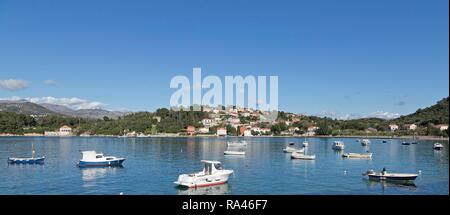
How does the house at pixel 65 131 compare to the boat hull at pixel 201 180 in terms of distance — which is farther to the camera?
the house at pixel 65 131

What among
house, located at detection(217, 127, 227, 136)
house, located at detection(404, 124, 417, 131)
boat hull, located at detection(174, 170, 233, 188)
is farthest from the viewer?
house, located at detection(217, 127, 227, 136)

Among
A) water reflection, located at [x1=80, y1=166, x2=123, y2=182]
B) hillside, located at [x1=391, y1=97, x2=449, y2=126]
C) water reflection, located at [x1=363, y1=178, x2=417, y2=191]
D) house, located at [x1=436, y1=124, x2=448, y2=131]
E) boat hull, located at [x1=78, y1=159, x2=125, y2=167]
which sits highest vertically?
hillside, located at [x1=391, y1=97, x2=449, y2=126]

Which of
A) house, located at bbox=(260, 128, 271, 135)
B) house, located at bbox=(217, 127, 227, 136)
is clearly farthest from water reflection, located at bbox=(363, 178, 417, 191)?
house, located at bbox=(260, 128, 271, 135)

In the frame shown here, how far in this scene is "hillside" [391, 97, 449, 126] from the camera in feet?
250

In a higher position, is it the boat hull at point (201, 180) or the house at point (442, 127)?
the house at point (442, 127)

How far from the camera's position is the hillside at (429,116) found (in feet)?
250

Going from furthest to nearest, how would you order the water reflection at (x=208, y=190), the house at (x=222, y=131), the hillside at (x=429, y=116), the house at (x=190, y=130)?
the house at (x=190, y=130) < the house at (x=222, y=131) < the hillside at (x=429, y=116) < the water reflection at (x=208, y=190)

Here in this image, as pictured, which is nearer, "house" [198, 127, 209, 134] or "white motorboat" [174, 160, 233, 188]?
"white motorboat" [174, 160, 233, 188]

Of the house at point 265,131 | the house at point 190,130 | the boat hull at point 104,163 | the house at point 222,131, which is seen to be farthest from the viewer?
the house at point 265,131

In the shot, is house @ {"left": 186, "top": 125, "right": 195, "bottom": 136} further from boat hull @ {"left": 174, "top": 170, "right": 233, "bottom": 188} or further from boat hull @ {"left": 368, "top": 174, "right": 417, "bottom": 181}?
boat hull @ {"left": 368, "top": 174, "right": 417, "bottom": 181}

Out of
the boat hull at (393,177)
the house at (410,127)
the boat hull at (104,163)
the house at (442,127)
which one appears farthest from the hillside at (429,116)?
the boat hull at (104,163)

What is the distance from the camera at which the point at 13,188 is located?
16500mm

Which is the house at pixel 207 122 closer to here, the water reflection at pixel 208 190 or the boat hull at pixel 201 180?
the boat hull at pixel 201 180
